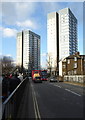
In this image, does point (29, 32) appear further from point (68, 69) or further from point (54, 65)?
point (68, 69)

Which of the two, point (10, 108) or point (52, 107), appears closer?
point (10, 108)

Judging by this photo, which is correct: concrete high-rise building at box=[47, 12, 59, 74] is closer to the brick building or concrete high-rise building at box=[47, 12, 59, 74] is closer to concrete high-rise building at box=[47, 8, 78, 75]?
concrete high-rise building at box=[47, 8, 78, 75]

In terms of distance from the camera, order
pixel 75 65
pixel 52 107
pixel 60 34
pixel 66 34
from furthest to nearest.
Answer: pixel 60 34, pixel 66 34, pixel 75 65, pixel 52 107

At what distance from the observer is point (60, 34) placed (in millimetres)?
129375

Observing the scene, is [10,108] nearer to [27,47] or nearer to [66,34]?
[66,34]

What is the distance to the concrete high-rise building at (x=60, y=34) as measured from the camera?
12406 cm

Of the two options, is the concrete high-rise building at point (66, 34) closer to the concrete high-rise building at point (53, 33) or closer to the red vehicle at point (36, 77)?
the concrete high-rise building at point (53, 33)

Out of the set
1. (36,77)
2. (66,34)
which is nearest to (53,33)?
(66,34)

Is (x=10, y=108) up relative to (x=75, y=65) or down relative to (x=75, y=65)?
down

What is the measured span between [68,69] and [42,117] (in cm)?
6892

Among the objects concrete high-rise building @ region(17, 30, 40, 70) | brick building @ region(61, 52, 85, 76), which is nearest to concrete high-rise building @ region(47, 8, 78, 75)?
concrete high-rise building @ region(17, 30, 40, 70)

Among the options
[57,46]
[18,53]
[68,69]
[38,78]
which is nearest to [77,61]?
[68,69]

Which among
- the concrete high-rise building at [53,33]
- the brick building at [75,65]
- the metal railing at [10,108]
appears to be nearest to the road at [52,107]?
the metal railing at [10,108]

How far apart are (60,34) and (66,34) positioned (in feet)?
16.3
